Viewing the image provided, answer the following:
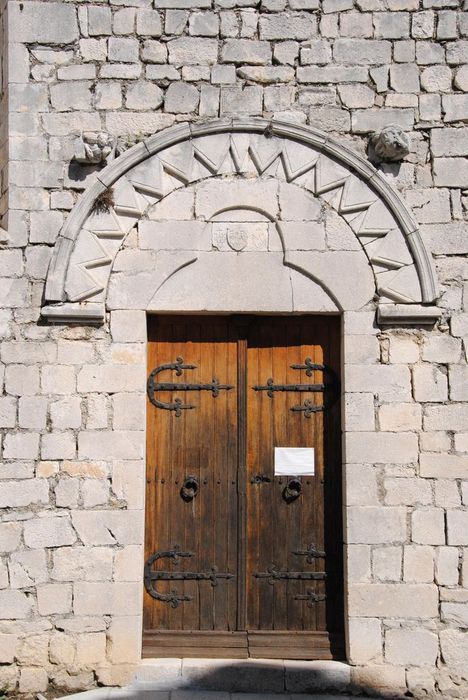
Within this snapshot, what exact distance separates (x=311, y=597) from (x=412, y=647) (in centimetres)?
69

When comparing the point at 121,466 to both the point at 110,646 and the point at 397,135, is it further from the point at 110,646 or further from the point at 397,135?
the point at 397,135

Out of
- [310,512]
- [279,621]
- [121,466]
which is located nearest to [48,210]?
[121,466]

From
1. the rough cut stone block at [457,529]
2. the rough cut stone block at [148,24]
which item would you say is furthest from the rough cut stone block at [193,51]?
the rough cut stone block at [457,529]


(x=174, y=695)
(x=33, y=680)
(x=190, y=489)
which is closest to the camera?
(x=174, y=695)

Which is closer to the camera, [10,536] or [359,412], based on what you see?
[10,536]

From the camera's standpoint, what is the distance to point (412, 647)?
15.2 ft

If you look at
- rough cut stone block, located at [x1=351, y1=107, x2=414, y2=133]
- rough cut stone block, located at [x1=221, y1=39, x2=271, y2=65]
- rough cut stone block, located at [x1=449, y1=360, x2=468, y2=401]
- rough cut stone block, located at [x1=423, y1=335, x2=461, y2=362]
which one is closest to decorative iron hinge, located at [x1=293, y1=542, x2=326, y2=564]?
rough cut stone block, located at [x1=449, y1=360, x2=468, y2=401]

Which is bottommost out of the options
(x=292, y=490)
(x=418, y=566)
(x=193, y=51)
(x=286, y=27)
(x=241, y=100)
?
(x=418, y=566)

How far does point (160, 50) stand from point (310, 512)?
10.7ft

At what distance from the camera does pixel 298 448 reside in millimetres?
4977

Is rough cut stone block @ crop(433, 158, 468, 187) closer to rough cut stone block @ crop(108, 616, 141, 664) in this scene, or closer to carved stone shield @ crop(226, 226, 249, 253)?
carved stone shield @ crop(226, 226, 249, 253)

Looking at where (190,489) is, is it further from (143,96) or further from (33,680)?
(143,96)

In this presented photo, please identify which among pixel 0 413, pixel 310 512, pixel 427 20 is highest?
pixel 427 20

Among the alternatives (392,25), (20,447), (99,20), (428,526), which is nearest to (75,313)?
(20,447)
